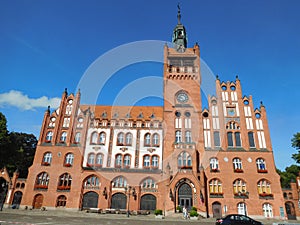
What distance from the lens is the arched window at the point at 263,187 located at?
31.8 metres

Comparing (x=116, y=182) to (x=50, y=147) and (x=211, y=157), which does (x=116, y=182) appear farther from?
(x=211, y=157)

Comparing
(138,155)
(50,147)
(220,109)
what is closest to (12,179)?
(50,147)

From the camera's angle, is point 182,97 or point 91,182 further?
point 182,97

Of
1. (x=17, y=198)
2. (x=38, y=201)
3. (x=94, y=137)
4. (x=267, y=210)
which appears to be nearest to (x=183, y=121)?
(x=94, y=137)

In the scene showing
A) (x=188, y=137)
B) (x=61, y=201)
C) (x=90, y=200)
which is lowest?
(x=61, y=201)

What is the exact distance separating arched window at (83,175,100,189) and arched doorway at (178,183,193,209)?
534 inches

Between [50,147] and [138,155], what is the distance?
15422mm

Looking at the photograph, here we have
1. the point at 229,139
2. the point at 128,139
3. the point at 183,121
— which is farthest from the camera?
the point at 128,139

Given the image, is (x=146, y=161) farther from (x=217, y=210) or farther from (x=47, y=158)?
(x=47, y=158)

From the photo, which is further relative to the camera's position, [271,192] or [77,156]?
[77,156]

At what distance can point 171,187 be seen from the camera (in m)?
31.3

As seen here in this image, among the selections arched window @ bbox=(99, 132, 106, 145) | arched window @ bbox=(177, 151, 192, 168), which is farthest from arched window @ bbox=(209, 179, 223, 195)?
arched window @ bbox=(99, 132, 106, 145)

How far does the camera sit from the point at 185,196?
31469 mm

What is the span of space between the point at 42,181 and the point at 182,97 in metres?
28.5
